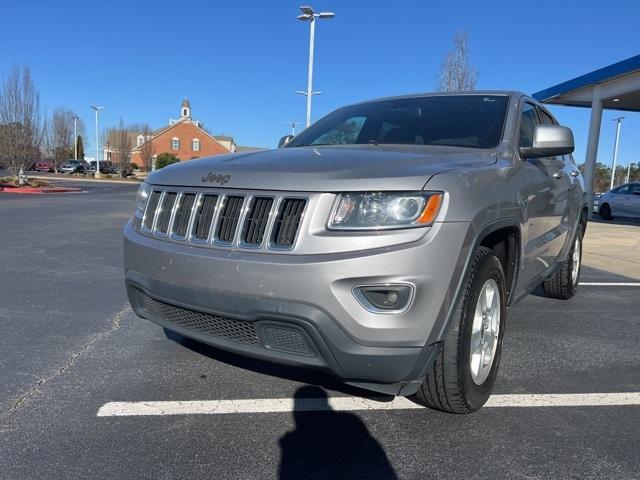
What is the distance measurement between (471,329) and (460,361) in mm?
168

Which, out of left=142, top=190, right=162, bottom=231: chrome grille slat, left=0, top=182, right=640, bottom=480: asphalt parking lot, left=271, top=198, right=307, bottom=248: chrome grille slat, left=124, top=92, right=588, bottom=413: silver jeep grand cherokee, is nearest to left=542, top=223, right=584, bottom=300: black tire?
left=0, top=182, right=640, bottom=480: asphalt parking lot

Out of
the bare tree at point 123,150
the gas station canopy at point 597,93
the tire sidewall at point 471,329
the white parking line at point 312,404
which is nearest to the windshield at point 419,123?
the tire sidewall at point 471,329

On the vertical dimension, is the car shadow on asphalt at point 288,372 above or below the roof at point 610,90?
below

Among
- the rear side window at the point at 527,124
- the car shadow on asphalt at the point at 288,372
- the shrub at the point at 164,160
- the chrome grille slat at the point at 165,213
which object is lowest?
the car shadow on asphalt at the point at 288,372

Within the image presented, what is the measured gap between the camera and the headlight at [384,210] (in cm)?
231

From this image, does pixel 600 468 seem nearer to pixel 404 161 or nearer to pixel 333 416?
pixel 333 416

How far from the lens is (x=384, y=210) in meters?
2.34

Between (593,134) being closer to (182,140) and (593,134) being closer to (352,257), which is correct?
(352,257)

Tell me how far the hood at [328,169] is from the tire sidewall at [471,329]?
54 centimetres

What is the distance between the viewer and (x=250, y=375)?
11.1 ft

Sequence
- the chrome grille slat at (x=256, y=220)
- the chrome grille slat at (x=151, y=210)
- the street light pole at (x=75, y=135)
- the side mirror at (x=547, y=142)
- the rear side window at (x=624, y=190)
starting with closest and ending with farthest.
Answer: the chrome grille slat at (x=256, y=220) < the chrome grille slat at (x=151, y=210) < the side mirror at (x=547, y=142) < the rear side window at (x=624, y=190) < the street light pole at (x=75, y=135)

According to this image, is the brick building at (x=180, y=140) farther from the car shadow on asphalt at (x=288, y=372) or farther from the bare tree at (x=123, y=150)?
the car shadow on asphalt at (x=288, y=372)

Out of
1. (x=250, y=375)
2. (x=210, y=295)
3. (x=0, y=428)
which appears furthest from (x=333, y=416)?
(x=0, y=428)

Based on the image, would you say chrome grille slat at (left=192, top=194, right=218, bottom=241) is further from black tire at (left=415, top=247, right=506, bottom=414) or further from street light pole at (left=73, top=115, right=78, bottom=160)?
street light pole at (left=73, top=115, right=78, bottom=160)
